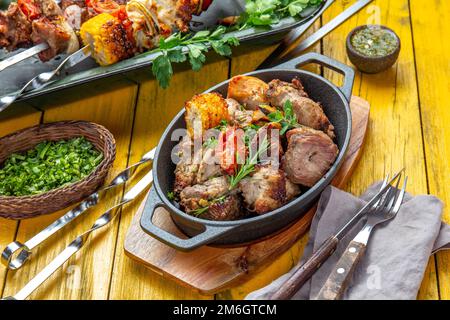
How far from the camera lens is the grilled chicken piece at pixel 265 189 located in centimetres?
276

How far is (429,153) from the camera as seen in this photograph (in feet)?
11.3

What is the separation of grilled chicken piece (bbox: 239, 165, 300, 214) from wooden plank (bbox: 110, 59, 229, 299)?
1.72ft

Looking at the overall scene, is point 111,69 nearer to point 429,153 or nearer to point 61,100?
point 61,100

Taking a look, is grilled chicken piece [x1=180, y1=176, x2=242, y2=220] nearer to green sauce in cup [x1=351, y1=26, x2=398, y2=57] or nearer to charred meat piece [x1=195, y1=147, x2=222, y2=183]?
charred meat piece [x1=195, y1=147, x2=222, y2=183]

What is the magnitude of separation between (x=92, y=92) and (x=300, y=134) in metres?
1.43

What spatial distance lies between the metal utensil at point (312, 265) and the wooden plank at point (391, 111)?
16.7 inches

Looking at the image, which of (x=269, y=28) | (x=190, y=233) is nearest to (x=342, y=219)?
(x=190, y=233)

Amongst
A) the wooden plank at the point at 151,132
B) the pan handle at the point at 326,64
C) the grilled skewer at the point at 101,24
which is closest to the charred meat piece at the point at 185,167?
the wooden plank at the point at 151,132

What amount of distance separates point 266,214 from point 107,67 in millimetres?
1361

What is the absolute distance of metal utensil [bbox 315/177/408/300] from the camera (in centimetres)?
261

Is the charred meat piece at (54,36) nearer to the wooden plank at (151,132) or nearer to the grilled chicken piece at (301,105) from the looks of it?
the wooden plank at (151,132)

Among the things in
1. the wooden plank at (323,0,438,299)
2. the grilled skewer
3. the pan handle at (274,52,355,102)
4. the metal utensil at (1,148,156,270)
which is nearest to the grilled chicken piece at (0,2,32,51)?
the grilled skewer

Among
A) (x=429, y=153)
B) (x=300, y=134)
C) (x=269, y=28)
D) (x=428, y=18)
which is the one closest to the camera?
(x=300, y=134)

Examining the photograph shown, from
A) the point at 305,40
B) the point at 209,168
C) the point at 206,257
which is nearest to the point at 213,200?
the point at 209,168
